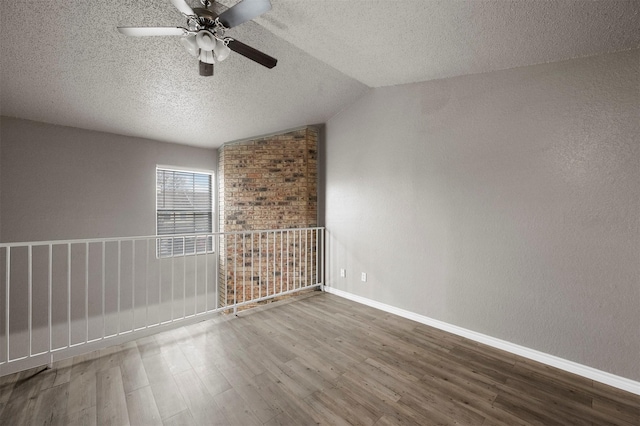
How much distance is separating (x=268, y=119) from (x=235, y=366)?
3.25m

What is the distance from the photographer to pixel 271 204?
14.9 feet

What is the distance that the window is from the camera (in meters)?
4.80

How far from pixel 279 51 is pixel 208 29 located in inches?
40.5

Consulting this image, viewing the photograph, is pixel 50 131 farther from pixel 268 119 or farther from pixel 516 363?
pixel 516 363

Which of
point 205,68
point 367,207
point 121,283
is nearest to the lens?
point 205,68

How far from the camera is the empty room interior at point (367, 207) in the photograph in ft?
5.98

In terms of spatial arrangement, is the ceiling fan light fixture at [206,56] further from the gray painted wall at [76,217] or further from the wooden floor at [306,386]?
the wooden floor at [306,386]

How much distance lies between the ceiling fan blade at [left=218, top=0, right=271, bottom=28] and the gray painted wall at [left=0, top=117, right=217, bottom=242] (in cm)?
351

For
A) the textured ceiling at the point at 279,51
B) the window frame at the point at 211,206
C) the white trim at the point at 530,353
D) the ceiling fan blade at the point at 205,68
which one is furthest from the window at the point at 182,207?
the white trim at the point at 530,353

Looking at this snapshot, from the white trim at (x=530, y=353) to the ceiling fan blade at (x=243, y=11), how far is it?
3.12 meters

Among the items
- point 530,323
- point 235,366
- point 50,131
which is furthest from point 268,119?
point 530,323

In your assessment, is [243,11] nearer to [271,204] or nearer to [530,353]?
[271,204]

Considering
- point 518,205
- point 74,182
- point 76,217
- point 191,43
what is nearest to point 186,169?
point 74,182

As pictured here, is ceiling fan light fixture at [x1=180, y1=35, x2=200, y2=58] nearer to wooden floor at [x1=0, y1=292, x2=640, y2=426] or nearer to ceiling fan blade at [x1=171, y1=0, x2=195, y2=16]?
ceiling fan blade at [x1=171, y1=0, x2=195, y2=16]
